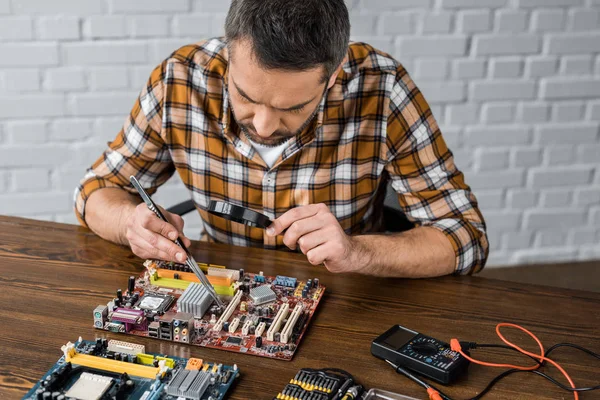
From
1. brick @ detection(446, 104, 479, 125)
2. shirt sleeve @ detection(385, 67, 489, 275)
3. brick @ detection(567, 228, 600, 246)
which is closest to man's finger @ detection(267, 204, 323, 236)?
shirt sleeve @ detection(385, 67, 489, 275)

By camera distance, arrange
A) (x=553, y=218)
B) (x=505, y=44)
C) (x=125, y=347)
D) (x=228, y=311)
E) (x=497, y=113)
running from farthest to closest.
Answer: (x=553, y=218) → (x=497, y=113) → (x=505, y=44) → (x=228, y=311) → (x=125, y=347)

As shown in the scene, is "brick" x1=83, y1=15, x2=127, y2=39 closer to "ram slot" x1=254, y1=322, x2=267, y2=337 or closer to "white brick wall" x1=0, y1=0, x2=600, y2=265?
"white brick wall" x1=0, y1=0, x2=600, y2=265

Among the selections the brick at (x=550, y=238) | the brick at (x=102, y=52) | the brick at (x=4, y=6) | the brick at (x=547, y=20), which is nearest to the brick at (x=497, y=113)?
the brick at (x=547, y=20)

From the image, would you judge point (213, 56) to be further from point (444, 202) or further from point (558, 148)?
point (558, 148)

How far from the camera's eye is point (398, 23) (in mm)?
2678

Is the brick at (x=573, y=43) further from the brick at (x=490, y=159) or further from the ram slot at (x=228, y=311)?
the ram slot at (x=228, y=311)

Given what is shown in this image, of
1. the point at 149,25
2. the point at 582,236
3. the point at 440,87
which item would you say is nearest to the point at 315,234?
the point at 149,25

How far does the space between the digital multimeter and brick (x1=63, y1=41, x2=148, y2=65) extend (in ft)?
5.73

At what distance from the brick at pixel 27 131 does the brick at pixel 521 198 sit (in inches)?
78.4

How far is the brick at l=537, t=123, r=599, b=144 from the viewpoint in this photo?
294cm

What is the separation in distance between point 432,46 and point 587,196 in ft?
3.47

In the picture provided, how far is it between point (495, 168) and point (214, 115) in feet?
5.37

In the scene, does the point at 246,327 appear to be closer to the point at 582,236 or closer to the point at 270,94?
the point at 270,94

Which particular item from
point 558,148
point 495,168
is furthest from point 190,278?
point 558,148
